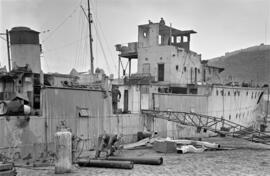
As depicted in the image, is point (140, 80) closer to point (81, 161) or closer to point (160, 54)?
point (160, 54)

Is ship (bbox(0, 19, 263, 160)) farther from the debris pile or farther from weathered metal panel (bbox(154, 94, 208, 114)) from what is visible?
the debris pile

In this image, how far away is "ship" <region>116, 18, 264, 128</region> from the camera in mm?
26578

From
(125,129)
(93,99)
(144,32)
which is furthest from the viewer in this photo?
(144,32)

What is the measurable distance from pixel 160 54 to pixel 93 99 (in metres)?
16.6

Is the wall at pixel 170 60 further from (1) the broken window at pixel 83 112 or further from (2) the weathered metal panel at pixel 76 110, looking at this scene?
(1) the broken window at pixel 83 112

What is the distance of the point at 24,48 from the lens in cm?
1870

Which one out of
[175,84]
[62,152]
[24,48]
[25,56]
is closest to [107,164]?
[62,152]

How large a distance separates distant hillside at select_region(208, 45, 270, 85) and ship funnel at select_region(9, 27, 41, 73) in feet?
314

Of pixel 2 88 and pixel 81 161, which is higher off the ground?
pixel 2 88

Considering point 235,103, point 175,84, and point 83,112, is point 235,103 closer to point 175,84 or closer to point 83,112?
point 175,84

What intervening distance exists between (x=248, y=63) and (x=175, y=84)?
100864 millimetres

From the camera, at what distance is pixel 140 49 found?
36.4 meters

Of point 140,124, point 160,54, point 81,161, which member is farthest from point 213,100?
point 81,161

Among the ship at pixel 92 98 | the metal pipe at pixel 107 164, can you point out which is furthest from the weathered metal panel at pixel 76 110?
the metal pipe at pixel 107 164
